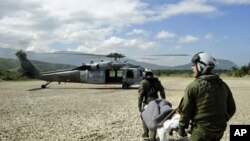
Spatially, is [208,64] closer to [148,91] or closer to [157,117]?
[157,117]

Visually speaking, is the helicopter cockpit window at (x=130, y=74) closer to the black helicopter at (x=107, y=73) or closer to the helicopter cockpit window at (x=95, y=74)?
the black helicopter at (x=107, y=73)

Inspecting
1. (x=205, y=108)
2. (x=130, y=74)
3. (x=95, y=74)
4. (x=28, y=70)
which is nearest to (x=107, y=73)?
(x=95, y=74)

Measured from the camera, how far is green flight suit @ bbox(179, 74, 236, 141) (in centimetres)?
472

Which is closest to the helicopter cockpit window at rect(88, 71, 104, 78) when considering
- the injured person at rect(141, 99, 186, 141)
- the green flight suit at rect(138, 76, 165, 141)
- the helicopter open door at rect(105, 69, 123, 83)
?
the helicopter open door at rect(105, 69, 123, 83)

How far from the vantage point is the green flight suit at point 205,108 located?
4723 mm

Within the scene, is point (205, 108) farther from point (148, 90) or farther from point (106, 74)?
point (106, 74)

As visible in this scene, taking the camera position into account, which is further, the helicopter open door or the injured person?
the helicopter open door

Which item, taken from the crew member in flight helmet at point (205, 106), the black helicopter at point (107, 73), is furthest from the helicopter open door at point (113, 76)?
the crew member in flight helmet at point (205, 106)

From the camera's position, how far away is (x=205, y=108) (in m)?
4.74

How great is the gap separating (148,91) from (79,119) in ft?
15.4

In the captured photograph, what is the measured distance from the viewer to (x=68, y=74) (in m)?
33.1

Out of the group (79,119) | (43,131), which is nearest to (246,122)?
(79,119)

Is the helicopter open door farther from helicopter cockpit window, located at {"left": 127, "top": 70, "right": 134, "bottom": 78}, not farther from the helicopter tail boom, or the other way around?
the helicopter tail boom

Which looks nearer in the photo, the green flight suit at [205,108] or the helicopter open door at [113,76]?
the green flight suit at [205,108]
